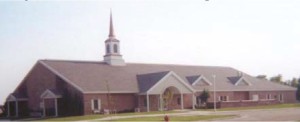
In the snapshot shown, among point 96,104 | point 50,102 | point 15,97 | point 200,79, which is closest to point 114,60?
point 96,104

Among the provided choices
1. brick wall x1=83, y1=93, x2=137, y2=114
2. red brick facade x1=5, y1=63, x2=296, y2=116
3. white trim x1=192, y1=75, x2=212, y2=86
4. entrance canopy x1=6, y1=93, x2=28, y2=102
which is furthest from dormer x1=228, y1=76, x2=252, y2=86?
entrance canopy x1=6, y1=93, x2=28, y2=102

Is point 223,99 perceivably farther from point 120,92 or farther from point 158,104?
point 120,92

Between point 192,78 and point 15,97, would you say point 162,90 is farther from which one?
point 15,97

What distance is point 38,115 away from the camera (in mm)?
56156

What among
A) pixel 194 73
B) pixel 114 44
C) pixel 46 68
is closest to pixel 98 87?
pixel 46 68

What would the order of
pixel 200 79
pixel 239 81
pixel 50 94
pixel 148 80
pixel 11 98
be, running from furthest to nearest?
pixel 239 81
pixel 200 79
pixel 148 80
pixel 11 98
pixel 50 94

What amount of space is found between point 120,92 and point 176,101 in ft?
26.4

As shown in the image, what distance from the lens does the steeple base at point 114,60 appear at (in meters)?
62.6

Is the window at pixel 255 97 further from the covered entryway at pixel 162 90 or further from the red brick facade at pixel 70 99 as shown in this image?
the covered entryway at pixel 162 90

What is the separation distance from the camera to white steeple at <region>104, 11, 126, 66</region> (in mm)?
62719

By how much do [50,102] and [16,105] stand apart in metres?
5.20

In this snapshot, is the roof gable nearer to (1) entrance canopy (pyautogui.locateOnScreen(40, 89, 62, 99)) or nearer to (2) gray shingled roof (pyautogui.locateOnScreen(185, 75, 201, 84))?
(2) gray shingled roof (pyautogui.locateOnScreen(185, 75, 201, 84))

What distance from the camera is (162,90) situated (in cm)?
5784

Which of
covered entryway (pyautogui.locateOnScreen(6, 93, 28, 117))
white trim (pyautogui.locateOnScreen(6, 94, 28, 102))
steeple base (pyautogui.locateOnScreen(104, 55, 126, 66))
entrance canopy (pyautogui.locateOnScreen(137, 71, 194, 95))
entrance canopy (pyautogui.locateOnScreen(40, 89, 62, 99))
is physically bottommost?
covered entryway (pyautogui.locateOnScreen(6, 93, 28, 117))
